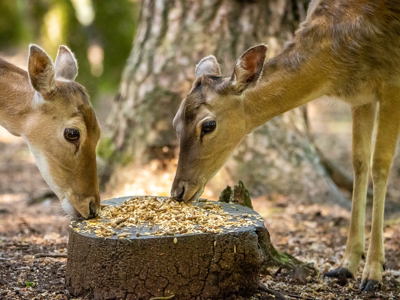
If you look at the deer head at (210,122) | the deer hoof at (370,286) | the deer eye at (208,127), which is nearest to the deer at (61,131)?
the deer head at (210,122)

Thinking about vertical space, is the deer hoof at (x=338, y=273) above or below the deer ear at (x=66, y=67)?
below

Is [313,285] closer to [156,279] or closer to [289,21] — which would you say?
[156,279]

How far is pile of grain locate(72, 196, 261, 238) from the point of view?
3.71 meters

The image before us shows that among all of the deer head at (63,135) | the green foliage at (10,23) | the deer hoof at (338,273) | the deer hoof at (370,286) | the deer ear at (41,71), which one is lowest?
the deer hoof at (370,286)

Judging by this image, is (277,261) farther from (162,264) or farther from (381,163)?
(162,264)

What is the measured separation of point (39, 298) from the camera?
149 inches

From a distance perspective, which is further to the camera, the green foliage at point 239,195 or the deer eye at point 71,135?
the green foliage at point 239,195

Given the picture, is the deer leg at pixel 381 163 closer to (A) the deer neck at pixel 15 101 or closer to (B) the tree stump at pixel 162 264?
(B) the tree stump at pixel 162 264

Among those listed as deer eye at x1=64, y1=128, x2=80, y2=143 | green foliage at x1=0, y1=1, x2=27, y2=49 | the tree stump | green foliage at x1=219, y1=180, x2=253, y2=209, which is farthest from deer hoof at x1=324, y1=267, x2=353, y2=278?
green foliage at x1=0, y1=1, x2=27, y2=49

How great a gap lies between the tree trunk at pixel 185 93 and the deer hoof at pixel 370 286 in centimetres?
263

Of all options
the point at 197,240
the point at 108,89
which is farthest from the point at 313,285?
the point at 108,89

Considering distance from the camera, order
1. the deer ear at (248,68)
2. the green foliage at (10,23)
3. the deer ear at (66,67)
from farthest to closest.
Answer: the green foliage at (10,23), the deer ear at (66,67), the deer ear at (248,68)

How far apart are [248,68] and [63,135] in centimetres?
181

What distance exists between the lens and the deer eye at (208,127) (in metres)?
4.84
